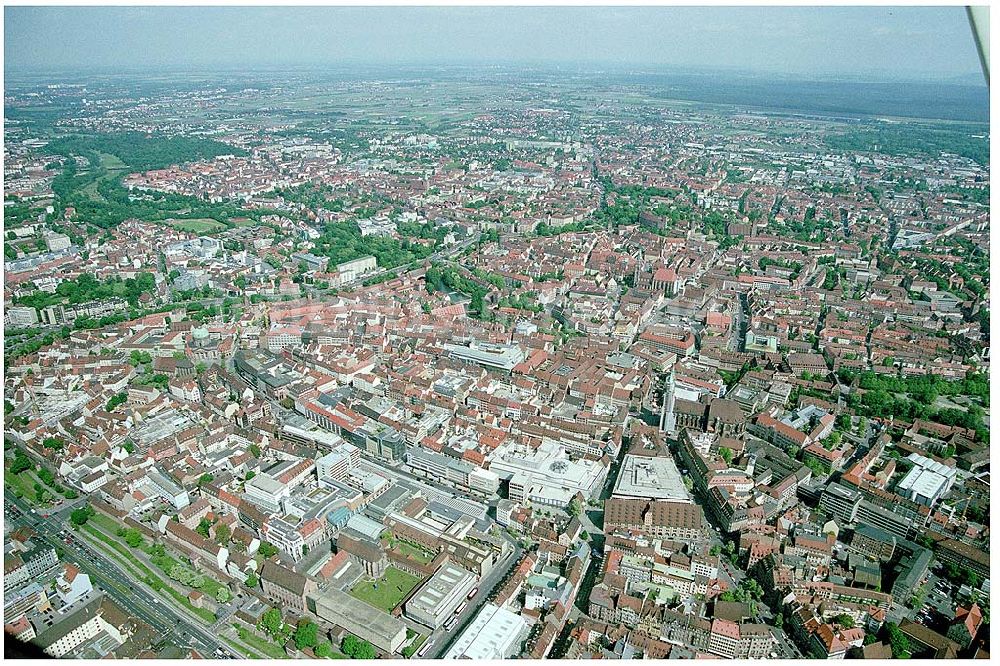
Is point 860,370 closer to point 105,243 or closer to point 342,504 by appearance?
point 342,504

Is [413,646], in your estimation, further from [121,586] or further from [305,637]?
[121,586]

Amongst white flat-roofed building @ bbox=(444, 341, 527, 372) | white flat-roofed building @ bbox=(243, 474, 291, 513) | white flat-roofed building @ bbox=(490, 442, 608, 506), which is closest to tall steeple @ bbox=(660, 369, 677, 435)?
white flat-roofed building @ bbox=(490, 442, 608, 506)

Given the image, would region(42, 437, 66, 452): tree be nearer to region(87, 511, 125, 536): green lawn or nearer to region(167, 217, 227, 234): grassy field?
region(87, 511, 125, 536): green lawn

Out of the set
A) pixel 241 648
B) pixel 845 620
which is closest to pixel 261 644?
pixel 241 648

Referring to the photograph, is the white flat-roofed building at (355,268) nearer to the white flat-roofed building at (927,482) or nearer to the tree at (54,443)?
the tree at (54,443)

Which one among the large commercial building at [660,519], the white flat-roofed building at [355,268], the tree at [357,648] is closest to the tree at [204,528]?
A: the tree at [357,648]
